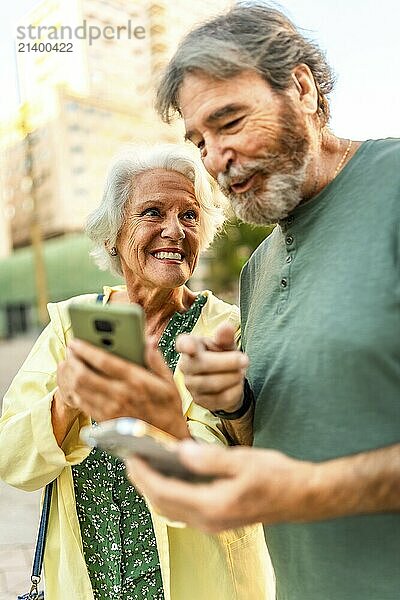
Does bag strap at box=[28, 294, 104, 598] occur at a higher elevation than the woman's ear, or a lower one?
lower

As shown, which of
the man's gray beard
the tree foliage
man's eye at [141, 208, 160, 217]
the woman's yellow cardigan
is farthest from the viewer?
Result: the tree foliage

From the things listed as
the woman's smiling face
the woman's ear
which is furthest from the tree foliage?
the woman's smiling face

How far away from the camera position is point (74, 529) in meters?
1.72

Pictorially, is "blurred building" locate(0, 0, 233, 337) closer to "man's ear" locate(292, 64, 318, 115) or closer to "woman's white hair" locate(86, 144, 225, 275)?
"woman's white hair" locate(86, 144, 225, 275)

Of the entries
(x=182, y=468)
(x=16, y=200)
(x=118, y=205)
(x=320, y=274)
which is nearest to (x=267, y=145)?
(x=320, y=274)

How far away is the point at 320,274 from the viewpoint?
1.16m

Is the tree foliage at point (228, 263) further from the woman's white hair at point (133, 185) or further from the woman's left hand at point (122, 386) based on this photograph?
the woman's left hand at point (122, 386)

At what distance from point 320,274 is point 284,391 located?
0.21 meters

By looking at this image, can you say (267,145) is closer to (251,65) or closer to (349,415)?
(251,65)

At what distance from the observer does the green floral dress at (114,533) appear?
5.69ft

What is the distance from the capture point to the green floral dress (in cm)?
174

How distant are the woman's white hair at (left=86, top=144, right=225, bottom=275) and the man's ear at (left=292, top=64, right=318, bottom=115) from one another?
62 cm

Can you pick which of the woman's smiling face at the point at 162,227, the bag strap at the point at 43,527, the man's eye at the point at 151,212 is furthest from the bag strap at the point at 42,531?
the man's eye at the point at 151,212

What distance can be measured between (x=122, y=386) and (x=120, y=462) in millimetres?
847
